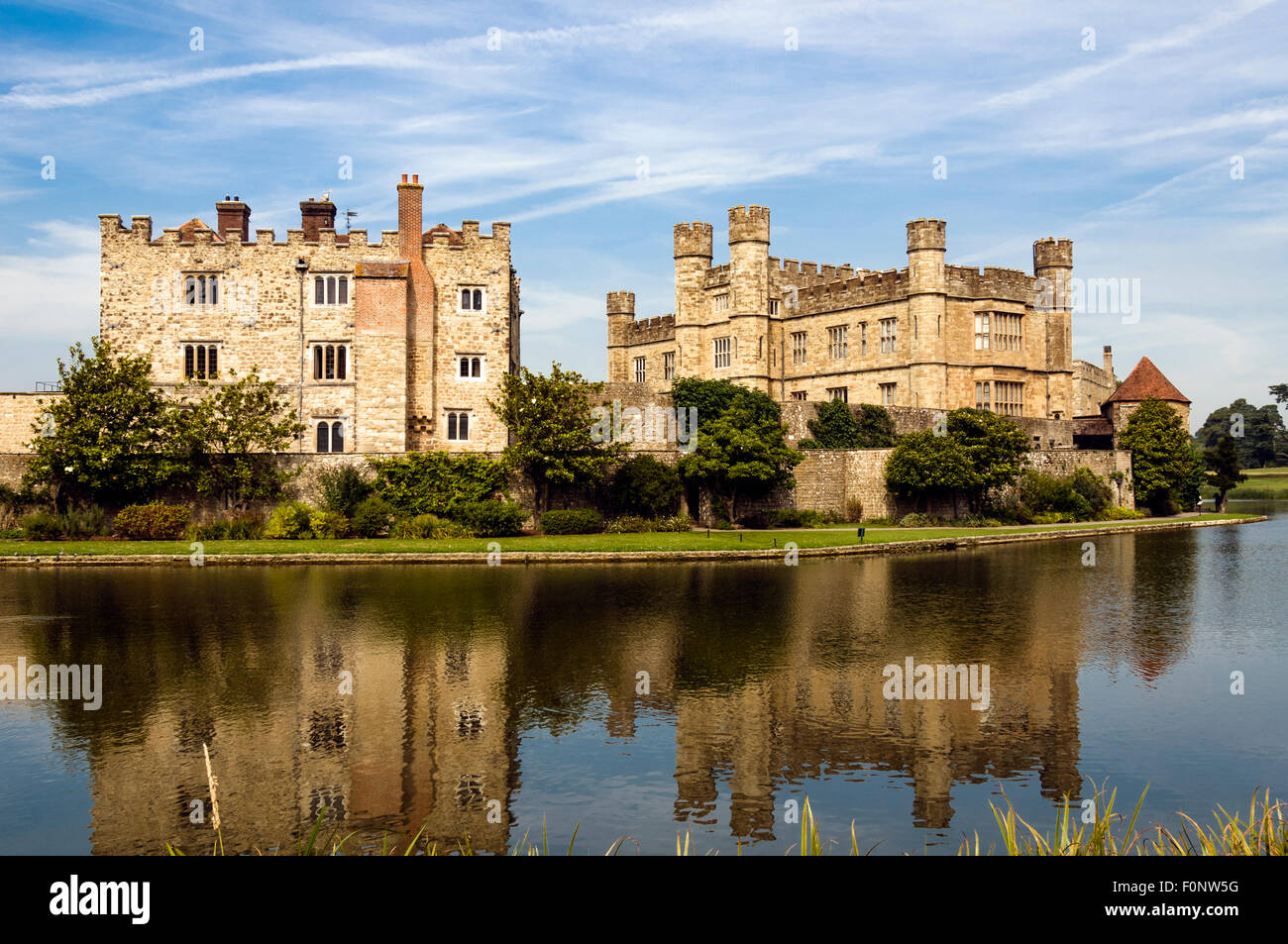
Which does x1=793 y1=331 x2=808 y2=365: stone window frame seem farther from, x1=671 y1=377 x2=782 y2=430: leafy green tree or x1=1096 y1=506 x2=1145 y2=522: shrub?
x1=1096 y1=506 x2=1145 y2=522: shrub

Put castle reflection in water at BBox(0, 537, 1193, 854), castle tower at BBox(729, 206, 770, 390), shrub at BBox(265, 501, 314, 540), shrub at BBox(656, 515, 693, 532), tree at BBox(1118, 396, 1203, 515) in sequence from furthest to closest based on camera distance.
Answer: castle tower at BBox(729, 206, 770, 390)
tree at BBox(1118, 396, 1203, 515)
shrub at BBox(656, 515, 693, 532)
shrub at BBox(265, 501, 314, 540)
castle reflection in water at BBox(0, 537, 1193, 854)

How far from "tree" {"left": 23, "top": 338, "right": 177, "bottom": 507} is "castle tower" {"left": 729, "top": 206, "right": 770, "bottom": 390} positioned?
114 ft

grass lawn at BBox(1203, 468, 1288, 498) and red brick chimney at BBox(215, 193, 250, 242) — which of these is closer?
red brick chimney at BBox(215, 193, 250, 242)

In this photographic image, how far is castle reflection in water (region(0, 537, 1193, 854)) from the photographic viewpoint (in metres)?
10.7

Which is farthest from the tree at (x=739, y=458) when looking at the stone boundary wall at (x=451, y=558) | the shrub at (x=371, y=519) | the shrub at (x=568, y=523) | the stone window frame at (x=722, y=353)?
the stone window frame at (x=722, y=353)

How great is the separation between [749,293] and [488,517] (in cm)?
2907

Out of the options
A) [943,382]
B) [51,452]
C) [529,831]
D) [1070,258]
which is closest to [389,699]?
[529,831]

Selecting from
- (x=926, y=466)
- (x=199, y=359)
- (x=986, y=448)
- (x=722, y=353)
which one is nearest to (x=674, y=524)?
(x=926, y=466)

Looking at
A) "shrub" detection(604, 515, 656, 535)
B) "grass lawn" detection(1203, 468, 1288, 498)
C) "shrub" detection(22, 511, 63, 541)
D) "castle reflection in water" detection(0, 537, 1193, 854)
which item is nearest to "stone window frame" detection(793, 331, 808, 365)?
"shrub" detection(604, 515, 656, 535)

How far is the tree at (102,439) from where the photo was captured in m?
39.8

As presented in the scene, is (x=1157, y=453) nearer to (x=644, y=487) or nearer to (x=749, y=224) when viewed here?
(x=749, y=224)

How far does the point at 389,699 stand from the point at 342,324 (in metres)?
34.6

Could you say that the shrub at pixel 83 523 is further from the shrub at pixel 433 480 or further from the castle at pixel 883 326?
the castle at pixel 883 326
